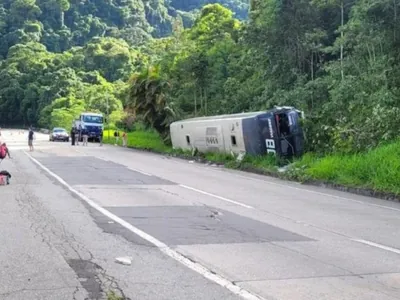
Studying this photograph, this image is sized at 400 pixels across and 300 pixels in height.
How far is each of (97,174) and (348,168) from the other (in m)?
8.26

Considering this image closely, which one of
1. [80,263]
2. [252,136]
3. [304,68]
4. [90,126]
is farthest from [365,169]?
[90,126]

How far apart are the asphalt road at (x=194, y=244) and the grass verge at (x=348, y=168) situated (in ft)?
3.64

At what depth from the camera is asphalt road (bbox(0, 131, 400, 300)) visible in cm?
659

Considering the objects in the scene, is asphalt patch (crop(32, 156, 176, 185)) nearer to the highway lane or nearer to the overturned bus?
the overturned bus

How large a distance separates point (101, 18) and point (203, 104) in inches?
4932

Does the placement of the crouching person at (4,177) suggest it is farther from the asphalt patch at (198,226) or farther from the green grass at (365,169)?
the green grass at (365,169)

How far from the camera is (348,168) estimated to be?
19.3 meters

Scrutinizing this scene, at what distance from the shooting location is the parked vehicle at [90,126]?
57.2 m

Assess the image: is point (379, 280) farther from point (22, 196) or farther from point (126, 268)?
point (22, 196)

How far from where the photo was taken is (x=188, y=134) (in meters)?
34.5

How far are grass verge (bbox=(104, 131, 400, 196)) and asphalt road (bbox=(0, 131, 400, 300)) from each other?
→ 1.11 metres

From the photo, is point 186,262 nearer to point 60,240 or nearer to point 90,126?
point 60,240

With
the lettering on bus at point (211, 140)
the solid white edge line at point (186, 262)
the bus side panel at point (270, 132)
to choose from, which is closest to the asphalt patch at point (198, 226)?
the solid white edge line at point (186, 262)

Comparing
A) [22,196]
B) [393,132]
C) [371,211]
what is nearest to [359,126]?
[393,132]
